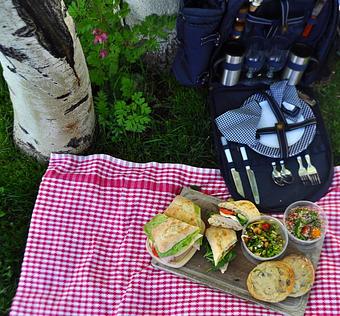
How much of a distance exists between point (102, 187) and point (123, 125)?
1.12ft

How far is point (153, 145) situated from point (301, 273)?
0.89 metres

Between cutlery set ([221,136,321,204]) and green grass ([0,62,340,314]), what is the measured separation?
186 mm

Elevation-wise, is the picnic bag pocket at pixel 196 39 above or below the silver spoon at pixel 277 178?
above

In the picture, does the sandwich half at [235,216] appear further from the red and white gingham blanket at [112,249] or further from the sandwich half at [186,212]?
the red and white gingham blanket at [112,249]

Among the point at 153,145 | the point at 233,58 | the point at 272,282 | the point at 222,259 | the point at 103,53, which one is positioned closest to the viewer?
the point at 272,282

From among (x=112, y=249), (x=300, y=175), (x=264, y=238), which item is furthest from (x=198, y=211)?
(x=300, y=175)

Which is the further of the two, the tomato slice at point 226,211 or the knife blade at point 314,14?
the knife blade at point 314,14

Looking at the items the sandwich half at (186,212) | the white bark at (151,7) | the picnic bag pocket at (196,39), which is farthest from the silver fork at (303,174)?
the white bark at (151,7)

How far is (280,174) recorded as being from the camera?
7.32ft

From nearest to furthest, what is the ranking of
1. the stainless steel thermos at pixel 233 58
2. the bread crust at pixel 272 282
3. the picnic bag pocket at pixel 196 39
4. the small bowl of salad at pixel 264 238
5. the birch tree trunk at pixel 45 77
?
the birch tree trunk at pixel 45 77, the bread crust at pixel 272 282, the small bowl of salad at pixel 264 238, the picnic bag pocket at pixel 196 39, the stainless steel thermos at pixel 233 58

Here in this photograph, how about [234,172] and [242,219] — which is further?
[234,172]

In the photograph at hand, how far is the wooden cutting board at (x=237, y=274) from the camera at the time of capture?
194cm

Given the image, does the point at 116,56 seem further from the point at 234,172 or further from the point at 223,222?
the point at 223,222

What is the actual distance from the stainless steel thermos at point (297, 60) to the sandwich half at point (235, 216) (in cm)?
73
